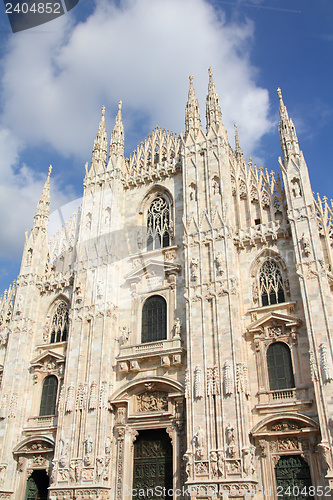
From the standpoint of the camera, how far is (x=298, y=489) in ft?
55.5

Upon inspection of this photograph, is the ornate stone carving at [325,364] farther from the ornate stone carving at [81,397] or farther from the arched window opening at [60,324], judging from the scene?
the arched window opening at [60,324]

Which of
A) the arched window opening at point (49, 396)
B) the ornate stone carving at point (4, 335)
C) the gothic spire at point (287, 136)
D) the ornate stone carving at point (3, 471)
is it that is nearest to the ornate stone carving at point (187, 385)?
the arched window opening at point (49, 396)

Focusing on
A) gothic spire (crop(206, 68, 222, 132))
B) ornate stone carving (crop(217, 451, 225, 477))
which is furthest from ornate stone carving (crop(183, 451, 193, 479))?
gothic spire (crop(206, 68, 222, 132))

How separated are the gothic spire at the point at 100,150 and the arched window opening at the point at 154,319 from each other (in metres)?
8.77

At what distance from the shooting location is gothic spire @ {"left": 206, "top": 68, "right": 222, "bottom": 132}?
24625 millimetres

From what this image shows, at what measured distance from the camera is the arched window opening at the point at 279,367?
18.4 m

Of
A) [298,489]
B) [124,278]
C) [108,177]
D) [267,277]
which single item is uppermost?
[108,177]

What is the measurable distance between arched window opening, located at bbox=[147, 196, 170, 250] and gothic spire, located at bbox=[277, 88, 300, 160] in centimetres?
664

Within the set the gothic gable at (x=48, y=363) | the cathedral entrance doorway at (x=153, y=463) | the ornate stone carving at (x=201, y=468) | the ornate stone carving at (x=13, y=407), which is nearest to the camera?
the ornate stone carving at (x=201, y=468)

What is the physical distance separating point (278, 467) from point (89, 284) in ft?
39.3

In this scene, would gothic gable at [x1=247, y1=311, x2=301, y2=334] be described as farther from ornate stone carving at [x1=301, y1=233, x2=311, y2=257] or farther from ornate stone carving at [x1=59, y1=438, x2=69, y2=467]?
ornate stone carving at [x1=59, y1=438, x2=69, y2=467]

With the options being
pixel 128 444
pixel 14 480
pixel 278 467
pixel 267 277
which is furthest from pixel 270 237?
pixel 14 480

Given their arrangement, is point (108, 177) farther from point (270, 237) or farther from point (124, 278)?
point (270, 237)

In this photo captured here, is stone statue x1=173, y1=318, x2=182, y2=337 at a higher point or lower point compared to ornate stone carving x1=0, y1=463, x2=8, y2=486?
higher
